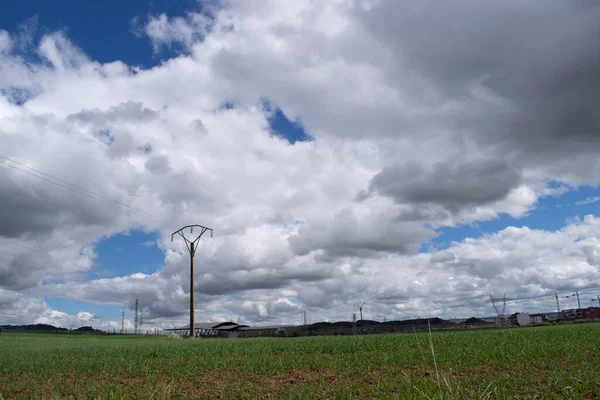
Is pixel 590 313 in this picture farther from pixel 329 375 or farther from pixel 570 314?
pixel 329 375

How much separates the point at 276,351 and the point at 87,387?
26.1 feet

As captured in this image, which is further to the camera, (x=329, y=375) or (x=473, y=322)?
(x=473, y=322)

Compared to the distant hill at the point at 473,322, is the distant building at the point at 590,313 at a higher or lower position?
higher

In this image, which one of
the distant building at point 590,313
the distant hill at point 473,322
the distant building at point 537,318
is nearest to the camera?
the distant hill at point 473,322

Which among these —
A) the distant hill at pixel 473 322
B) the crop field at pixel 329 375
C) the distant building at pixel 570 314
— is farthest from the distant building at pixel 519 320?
the crop field at pixel 329 375

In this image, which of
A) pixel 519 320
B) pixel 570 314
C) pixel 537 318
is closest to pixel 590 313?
pixel 570 314

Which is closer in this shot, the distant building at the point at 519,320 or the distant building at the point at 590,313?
the distant building at the point at 519,320

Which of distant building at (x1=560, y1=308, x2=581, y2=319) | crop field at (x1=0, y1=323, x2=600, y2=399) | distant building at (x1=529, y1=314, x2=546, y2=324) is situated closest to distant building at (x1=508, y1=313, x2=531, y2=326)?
distant building at (x1=529, y1=314, x2=546, y2=324)

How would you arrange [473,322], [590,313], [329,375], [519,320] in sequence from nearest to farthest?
1. [329,375]
2. [519,320]
3. [473,322]
4. [590,313]

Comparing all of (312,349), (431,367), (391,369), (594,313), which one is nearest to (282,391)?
(391,369)

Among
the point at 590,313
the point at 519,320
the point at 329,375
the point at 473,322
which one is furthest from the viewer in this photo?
the point at 590,313

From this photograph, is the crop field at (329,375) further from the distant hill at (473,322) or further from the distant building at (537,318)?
the distant building at (537,318)

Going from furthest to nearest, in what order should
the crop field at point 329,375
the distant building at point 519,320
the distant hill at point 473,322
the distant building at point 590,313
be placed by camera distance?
the distant building at point 590,313 → the distant building at point 519,320 → the distant hill at point 473,322 → the crop field at point 329,375

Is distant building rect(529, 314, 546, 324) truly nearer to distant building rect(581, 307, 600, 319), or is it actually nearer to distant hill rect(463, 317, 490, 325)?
distant building rect(581, 307, 600, 319)
